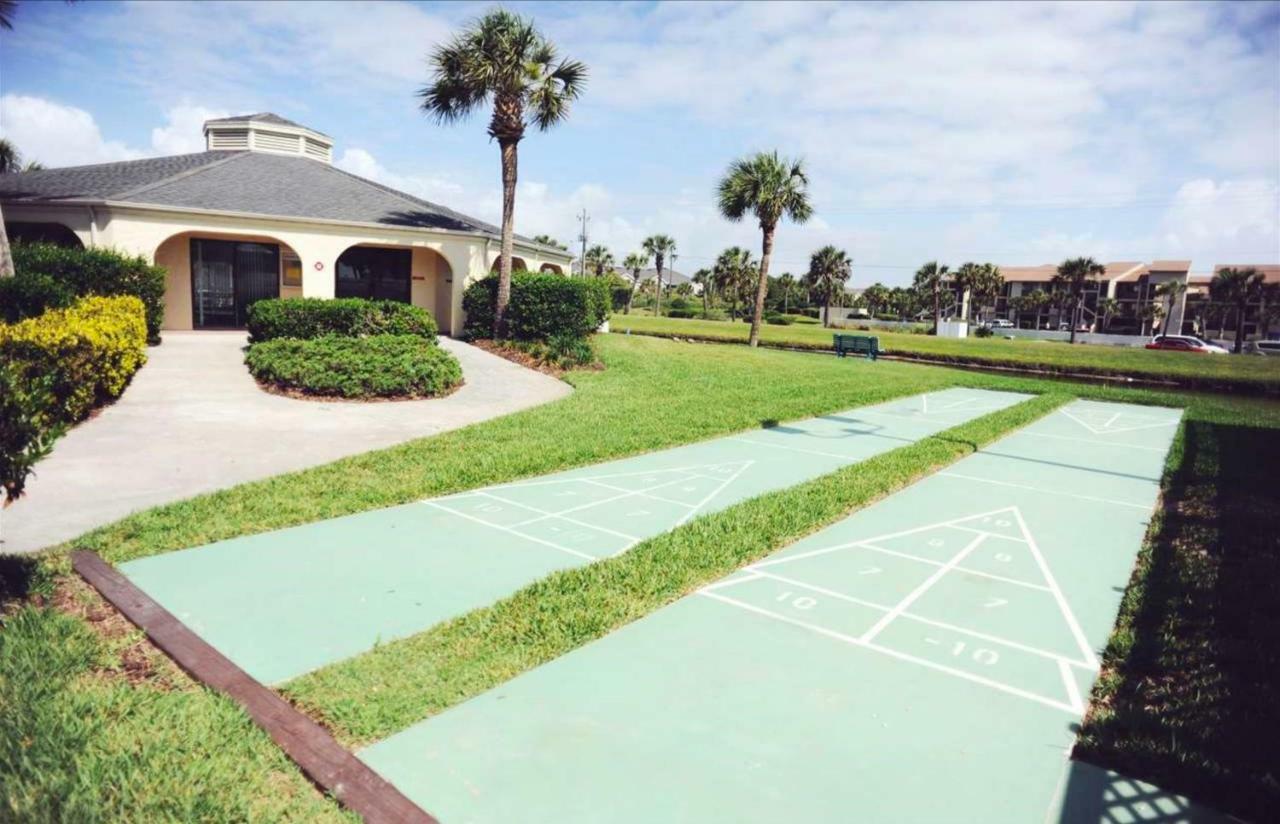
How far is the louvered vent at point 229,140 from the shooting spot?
2469 cm

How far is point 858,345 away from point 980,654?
2642 cm

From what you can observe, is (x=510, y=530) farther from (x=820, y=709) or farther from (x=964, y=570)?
(x=964, y=570)

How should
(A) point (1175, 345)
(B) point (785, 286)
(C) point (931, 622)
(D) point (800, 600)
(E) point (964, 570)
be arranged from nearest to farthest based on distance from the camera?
(C) point (931, 622) → (D) point (800, 600) → (E) point (964, 570) → (A) point (1175, 345) → (B) point (785, 286)

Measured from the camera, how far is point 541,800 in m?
3.08

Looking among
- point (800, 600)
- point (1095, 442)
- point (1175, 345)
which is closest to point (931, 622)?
point (800, 600)

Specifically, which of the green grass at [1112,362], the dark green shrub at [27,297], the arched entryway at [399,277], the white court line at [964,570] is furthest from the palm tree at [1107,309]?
the dark green shrub at [27,297]

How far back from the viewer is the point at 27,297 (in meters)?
12.3

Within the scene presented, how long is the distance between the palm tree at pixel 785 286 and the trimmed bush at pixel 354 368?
8047 centimetres

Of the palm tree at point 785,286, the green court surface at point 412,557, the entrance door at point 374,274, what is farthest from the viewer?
the palm tree at point 785,286

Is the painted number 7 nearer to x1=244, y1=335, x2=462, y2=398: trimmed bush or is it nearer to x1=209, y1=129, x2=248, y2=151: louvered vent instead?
x1=244, y1=335, x2=462, y2=398: trimmed bush

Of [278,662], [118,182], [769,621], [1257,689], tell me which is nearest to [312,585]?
[278,662]

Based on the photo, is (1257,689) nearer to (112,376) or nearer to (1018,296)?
(112,376)

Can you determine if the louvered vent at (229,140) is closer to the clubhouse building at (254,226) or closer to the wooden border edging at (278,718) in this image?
the clubhouse building at (254,226)

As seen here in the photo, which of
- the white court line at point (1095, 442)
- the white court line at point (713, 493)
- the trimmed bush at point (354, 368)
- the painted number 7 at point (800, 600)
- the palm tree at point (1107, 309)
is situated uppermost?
the palm tree at point (1107, 309)
